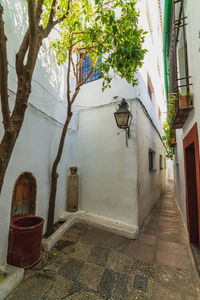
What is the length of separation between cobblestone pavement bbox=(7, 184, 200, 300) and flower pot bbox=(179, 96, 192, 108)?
262cm

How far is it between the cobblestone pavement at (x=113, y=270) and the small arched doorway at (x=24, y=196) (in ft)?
3.08

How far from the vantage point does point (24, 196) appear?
9.46 ft

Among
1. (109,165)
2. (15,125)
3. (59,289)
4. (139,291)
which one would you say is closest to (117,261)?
(139,291)

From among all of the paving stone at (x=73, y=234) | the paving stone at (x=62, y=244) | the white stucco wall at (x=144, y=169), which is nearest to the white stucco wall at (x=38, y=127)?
the paving stone at (x=73, y=234)

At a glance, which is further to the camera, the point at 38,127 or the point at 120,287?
the point at 38,127

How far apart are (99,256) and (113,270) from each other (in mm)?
394

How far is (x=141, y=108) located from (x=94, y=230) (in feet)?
11.8

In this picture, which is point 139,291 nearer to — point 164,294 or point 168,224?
point 164,294

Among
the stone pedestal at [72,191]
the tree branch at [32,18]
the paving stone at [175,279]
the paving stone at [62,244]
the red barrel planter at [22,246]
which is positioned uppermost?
the tree branch at [32,18]

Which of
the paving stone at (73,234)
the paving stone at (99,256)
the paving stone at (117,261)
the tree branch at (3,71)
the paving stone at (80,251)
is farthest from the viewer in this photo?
the paving stone at (73,234)

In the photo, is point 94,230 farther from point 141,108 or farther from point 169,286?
point 141,108

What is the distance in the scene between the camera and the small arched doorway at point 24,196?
267 cm

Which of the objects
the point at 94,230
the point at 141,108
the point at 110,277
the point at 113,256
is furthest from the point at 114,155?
the point at 110,277

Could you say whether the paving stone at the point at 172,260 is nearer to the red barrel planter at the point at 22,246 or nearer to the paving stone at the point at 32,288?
the paving stone at the point at 32,288
